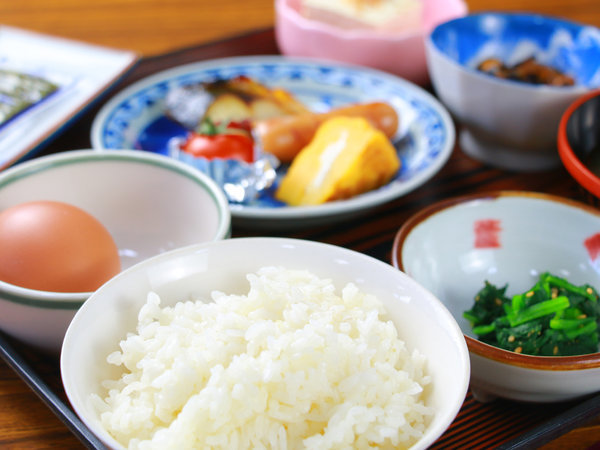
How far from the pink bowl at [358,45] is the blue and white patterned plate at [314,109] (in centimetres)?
7

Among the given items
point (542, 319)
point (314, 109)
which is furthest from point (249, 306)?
point (314, 109)

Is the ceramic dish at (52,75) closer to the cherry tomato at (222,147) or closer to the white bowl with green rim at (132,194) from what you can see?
the white bowl with green rim at (132,194)

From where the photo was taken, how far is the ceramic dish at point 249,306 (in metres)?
0.79

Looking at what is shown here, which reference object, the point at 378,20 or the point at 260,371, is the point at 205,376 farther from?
the point at 378,20

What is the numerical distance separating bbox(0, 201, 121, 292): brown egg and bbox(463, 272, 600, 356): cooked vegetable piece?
634mm

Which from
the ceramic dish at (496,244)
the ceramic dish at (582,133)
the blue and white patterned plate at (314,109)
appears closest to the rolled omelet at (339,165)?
the blue and white patterned plate at (314,109)

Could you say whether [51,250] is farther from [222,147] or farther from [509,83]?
[509,83]

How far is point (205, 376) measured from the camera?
80 centimetres

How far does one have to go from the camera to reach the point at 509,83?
1.52 m

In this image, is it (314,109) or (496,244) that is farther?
(314,109)

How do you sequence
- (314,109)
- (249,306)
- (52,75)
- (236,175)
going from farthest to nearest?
(314,109) → (52,75) → (236,175) → (249,306)

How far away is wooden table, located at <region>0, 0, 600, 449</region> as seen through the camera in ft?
3.28

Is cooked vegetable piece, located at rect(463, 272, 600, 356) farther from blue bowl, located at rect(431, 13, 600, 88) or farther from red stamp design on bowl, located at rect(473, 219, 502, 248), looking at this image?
blue bowl, located at rect(431, 13, 600, 88)

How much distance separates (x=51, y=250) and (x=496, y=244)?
0.84 metres
